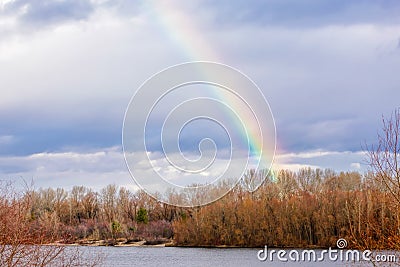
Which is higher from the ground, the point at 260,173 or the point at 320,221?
the point at 260,173

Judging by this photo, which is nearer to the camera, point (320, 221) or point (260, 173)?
point (320, 221)

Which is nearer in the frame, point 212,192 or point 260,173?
point 212,192

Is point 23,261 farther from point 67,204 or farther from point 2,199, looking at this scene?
point 67,204

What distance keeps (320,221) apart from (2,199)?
52.1 meters

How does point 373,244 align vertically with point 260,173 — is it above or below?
below

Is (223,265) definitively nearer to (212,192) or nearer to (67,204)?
(212,192)

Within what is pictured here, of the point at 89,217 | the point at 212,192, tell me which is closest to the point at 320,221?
the point at 212,192

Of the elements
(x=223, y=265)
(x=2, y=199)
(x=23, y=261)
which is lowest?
(x=223, y=265)

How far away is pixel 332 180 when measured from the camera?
2960 inches

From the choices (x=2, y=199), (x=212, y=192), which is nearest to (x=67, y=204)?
(x=212, y=192)

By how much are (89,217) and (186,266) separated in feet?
157

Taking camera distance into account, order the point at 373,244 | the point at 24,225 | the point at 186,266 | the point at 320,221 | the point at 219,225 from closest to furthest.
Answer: the point at 24,225
the point at 373,244
the point at 186,266
the point at 320,221
the point at 219,225

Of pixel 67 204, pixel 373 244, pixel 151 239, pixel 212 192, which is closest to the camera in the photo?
pixel 373 244

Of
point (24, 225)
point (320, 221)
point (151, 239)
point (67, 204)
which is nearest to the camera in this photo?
point (24, 225)
